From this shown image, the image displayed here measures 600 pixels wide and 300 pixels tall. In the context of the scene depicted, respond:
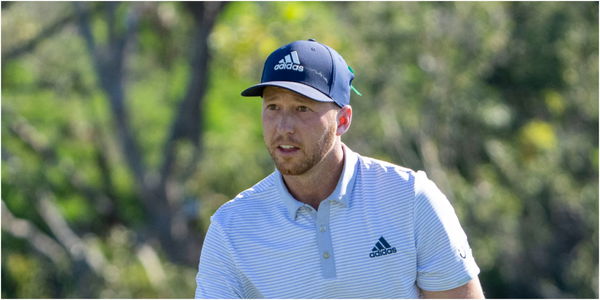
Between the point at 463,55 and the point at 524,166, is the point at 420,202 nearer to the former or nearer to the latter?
the point at 463,55

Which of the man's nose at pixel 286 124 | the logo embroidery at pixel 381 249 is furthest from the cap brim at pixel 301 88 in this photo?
the logo embroidery at pixel 381 249

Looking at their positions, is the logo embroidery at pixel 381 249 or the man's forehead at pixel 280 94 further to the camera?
the man's forehead at pixel 280 94

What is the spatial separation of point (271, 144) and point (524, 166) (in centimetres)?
1265

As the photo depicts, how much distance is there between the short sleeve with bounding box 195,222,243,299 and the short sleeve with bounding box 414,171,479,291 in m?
0.61

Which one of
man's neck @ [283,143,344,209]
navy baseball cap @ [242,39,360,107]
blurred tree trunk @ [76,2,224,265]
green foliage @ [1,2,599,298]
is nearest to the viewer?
navy baseball cap @ [242,39,360,107]

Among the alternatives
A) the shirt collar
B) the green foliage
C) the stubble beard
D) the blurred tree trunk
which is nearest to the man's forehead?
the stubble beard

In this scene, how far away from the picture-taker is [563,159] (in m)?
15.1

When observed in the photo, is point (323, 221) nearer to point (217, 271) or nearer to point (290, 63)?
point (217, 271)

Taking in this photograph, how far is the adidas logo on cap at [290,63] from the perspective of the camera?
11.0 ft

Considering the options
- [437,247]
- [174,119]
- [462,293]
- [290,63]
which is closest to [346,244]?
[437,247]

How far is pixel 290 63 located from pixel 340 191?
0.46 m

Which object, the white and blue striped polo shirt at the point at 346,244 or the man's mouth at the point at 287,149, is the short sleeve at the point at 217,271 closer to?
the white and blue striped polo shirt at the point at 346,244

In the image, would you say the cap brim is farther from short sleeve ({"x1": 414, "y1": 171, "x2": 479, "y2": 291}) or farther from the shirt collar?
short sleeve ({"x1": 414, "y1": 171, "x2": 479, "y2": 291})

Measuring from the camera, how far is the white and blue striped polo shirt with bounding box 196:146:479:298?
3.22 meters
